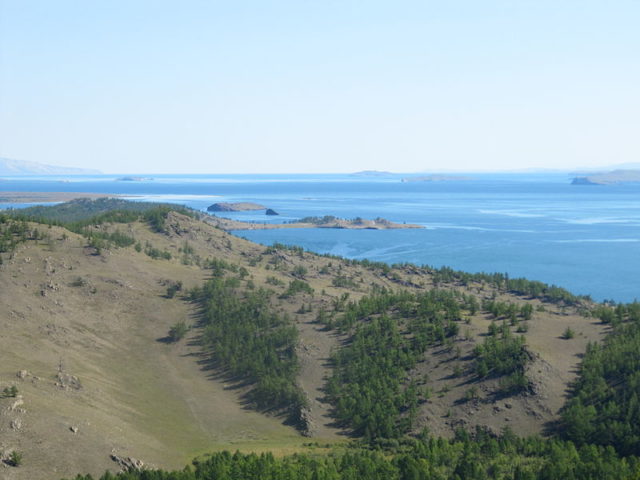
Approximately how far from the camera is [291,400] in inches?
2970

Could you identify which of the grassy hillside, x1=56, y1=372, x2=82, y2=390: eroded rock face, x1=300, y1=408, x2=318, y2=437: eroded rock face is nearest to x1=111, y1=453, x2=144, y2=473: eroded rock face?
Result: the grassy hillside

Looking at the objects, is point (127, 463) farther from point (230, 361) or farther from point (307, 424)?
point (230, 361)

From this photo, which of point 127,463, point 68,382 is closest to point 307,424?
point 127,463

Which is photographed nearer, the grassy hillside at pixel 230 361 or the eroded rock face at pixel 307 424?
the grassy hillside at pixel 230 361

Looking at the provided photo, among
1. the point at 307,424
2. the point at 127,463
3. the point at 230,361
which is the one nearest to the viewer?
the point at 127,463

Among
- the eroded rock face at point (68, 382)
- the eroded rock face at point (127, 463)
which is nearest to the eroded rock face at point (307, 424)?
the eroded rock face at point (127, 463)

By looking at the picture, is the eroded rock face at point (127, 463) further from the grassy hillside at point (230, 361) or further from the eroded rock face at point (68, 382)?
the eroded rock face at point (68, 382)

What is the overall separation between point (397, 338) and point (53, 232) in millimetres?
62131

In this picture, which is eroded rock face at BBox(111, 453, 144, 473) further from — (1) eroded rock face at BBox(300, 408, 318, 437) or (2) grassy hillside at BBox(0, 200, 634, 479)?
(1) eroded rock face at BBox(300, 408, 318, 437)

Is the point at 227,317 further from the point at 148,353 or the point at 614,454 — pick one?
the point at 614,454

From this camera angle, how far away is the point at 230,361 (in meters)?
83.9

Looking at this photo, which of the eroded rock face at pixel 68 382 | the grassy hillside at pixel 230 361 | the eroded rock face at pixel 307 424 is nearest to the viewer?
the grassy hillside at pixel 230 361

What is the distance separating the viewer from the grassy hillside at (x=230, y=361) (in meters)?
64.4

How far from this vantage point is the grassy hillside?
64438 millimetres
